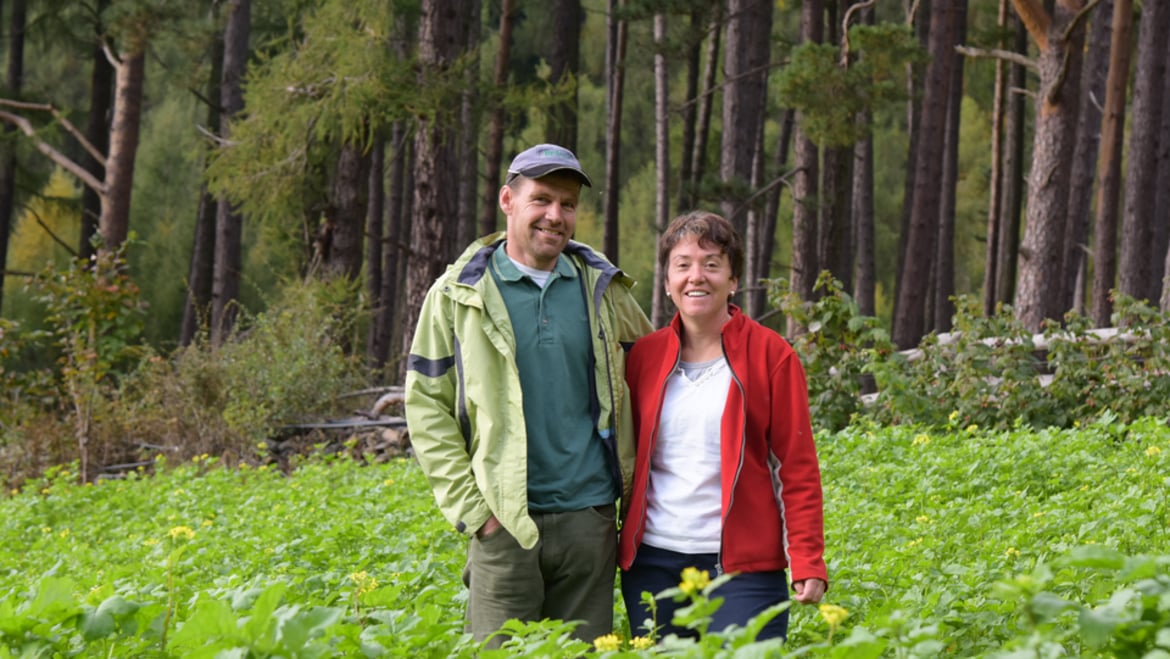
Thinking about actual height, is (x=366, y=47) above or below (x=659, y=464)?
above

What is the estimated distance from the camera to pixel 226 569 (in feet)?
18.4

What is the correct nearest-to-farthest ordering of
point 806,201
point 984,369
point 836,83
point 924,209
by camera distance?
point 984,369 < point 836,83 < point 806,201 < point 924,209

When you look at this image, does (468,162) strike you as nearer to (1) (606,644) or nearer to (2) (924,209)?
(2) (924,209)

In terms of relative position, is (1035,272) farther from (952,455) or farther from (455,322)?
(455,322)

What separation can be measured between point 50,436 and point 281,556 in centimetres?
746

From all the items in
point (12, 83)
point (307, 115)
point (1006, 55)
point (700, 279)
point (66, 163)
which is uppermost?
point (12, 83)

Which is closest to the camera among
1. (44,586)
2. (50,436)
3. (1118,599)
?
(1118,599)

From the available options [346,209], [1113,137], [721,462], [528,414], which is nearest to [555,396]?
[528,414]

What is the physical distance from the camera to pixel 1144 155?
13750mm

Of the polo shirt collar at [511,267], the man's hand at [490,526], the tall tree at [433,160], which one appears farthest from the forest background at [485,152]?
the man's hand at [490,526]

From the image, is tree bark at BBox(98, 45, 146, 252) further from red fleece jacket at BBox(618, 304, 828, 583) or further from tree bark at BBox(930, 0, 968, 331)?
red fleece jacket at BBox(618, 304, 828, 583)

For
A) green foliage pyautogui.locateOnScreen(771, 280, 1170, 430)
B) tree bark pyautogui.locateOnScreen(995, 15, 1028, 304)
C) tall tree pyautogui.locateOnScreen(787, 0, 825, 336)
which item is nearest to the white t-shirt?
green foliage pyautogui.locateOnScreen(771, 280, 1170, 430)

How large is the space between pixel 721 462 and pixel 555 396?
49cm

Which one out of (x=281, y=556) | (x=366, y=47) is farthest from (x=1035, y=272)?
(x=281, y=556)
